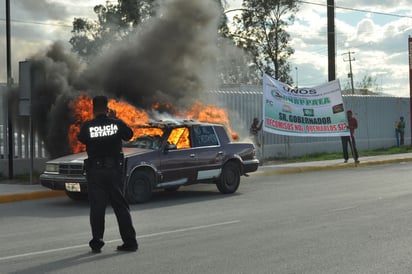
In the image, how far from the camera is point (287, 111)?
782 inches

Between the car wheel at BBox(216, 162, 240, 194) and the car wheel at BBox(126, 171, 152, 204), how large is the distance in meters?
1.87

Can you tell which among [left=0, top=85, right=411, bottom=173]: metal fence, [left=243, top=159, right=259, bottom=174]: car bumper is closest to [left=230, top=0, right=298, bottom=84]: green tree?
[left=0, top=85, right=411, bottom=173]: metal fence

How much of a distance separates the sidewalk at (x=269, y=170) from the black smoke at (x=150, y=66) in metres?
2.32

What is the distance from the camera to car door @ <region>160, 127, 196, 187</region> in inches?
461

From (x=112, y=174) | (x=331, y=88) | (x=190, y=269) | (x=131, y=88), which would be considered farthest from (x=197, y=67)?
(x=190, y=269)

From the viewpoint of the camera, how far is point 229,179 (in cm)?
1286

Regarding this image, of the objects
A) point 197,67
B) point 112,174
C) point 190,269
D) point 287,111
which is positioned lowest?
point 190,269

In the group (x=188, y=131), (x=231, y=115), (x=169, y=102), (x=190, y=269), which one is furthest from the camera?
(x=231, y=115)

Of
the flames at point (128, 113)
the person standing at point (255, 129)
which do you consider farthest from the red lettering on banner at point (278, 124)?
the flames at point (128, 113)

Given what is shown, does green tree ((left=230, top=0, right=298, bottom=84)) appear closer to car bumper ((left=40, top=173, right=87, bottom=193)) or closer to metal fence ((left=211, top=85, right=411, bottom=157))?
metal fence ((left=211, top=85, right=411, bottom=157))

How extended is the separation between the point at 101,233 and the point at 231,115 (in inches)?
601

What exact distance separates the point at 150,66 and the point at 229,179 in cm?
601

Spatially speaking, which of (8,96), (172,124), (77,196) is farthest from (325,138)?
(77,196)

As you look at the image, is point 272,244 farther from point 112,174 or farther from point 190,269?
point 112,174
